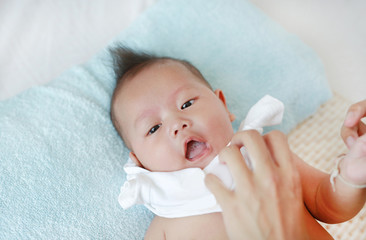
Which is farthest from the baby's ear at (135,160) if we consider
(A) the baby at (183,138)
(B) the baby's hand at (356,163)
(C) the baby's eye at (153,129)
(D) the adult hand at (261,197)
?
(B) the baby's hand at (356,163)

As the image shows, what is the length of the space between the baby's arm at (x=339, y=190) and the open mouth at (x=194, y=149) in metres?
0.34

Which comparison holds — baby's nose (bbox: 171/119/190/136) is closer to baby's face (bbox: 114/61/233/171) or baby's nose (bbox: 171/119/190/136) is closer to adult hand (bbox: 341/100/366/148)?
baby's face (bbox: 114/61/233/171)

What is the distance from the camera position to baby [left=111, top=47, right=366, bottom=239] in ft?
3.28

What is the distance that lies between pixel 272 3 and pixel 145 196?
1.46 m

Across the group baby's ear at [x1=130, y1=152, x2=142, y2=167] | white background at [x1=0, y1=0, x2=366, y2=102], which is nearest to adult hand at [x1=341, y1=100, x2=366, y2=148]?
baby's ear at [x1=130, y1=152, x2=142, y2=167]

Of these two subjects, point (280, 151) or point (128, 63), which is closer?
point (280, 151)

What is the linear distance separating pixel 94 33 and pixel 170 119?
90 cm

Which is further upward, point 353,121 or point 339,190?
point 353,121

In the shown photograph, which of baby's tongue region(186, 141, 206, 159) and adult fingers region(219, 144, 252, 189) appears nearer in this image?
adult fingers region(219, 144, 252, 189)

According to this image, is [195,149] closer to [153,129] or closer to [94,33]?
[153,129]

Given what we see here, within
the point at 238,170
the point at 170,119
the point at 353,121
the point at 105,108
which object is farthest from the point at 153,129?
the point at 353,121

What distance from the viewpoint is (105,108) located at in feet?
4.49

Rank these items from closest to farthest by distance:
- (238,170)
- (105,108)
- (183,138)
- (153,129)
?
1. (238,170)
2. (183,138)
3. (153,129)
4. (105,108)

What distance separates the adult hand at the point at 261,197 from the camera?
0.72 metres
